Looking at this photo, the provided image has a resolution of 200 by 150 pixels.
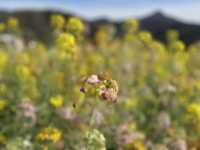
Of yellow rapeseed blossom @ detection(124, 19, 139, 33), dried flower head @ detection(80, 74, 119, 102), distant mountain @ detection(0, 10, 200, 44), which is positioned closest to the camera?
dried flower head @ detection(80, 74, 119, 102)

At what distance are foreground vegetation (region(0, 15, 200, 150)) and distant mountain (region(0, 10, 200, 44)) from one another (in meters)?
5.86

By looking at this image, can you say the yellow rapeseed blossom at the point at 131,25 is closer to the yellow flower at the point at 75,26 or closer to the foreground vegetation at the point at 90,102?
the foreground vegetation at the point at 90,102

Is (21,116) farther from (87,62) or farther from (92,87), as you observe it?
(87,62)

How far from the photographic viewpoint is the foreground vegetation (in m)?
5.68

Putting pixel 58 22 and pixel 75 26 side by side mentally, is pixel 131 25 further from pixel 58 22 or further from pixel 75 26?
pixel 75 26

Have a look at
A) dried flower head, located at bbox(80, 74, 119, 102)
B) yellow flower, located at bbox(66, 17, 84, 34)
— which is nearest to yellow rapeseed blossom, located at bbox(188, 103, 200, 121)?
yellow flower, located at bbox(66, 17, 84, 34)

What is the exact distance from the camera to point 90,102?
203 inches

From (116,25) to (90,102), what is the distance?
1718 centimetres

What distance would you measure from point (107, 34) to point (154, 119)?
5.85 m

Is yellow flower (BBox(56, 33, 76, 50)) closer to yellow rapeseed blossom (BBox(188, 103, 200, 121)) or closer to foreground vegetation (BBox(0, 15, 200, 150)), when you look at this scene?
foreground vegetation (BBox(0, 15, 200, 150))

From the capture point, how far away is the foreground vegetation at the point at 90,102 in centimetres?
568

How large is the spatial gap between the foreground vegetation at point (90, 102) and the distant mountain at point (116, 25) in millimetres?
5857

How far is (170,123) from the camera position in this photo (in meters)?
6.77

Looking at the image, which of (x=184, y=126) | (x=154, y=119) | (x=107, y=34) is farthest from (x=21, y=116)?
(x=107, y=34)
